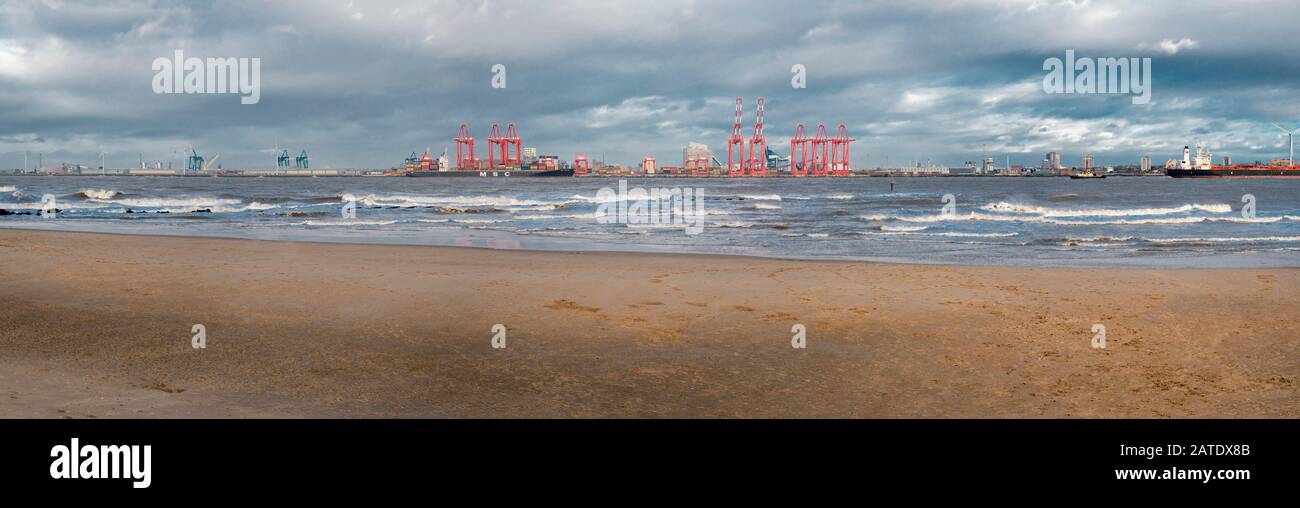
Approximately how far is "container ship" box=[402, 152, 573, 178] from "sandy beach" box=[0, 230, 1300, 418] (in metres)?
157

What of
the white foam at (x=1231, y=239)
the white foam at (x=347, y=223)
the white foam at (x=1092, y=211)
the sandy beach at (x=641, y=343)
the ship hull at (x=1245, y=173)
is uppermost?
the ship hull at (x=1245, y=173)

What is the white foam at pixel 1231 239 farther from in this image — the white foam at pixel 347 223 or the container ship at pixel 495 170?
the container ship at pixel 495 170

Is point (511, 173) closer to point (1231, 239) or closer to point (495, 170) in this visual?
point (495, 170)

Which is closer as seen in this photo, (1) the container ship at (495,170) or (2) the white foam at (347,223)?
(2) the white foam at (347,223)

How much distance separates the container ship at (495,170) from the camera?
167 m

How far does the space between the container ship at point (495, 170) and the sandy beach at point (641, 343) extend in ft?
515

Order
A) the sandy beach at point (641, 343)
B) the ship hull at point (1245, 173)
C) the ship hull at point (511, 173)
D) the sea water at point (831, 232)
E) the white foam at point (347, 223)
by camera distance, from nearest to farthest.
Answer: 1. the sandy beach at point (641, 343)
2. the sea water at point (831, 232)
3. the white foam at point (347, 223)
4. the ship hull at point (1245, 173)
5. the ship hull at point (511, 173)

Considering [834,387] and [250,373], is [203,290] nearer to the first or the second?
[250,373]

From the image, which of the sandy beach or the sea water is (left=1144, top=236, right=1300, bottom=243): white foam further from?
the sandy beach

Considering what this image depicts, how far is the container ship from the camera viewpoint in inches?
6584

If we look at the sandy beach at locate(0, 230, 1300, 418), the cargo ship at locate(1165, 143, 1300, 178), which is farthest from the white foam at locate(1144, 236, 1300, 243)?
the cargo ship at locate(1165, 143, 1300, 178)

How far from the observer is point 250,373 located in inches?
221

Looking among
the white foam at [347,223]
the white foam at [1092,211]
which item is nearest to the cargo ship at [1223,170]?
the white foam at [1092,211]

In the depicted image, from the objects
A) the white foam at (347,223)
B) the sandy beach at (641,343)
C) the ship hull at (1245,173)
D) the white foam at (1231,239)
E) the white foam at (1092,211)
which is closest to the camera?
the sandy beach at (641,343)
